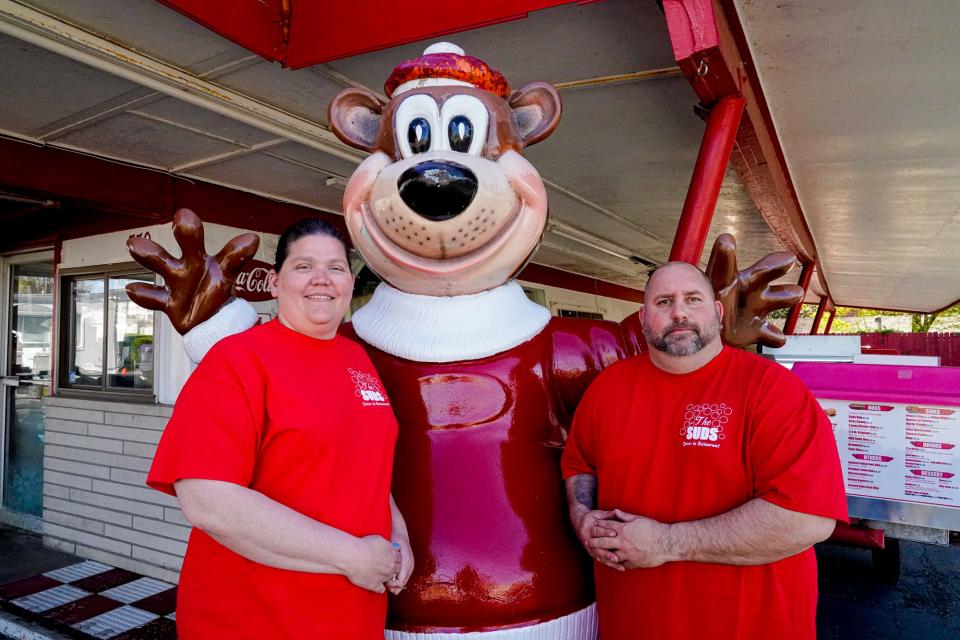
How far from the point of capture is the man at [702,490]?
1.44m

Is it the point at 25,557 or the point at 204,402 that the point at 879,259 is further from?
the point at 25,557

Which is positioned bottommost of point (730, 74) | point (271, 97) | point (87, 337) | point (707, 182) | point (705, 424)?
point (705, 424)

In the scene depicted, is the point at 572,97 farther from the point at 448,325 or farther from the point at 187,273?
the point at 187,273

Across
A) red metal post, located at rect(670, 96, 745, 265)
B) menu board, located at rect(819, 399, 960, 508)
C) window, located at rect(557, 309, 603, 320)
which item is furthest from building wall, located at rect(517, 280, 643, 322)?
red metal post, located at rect(670, 96, 745, 265)

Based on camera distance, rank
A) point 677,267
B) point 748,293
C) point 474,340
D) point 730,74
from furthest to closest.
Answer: point 730,74 < point 748,293 < point 474,340 < point 677,267

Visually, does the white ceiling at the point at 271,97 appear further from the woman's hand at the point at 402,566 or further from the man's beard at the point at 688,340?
the woman's hand at the point at 402,566

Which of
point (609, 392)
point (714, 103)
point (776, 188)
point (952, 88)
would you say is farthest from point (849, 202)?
point (609, 392)

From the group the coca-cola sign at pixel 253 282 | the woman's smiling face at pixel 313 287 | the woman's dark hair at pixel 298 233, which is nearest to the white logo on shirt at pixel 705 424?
the woman's smiling face at pixel 313 287

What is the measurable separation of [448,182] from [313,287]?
0.46 m

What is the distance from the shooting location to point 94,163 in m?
3.73

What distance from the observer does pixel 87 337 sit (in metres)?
4.93

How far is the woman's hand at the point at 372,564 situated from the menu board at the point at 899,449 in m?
2.30

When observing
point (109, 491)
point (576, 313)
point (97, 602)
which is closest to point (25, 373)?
point (109, 491)

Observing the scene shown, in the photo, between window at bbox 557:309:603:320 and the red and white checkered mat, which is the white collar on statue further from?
window at bbox 557:309:603:320
